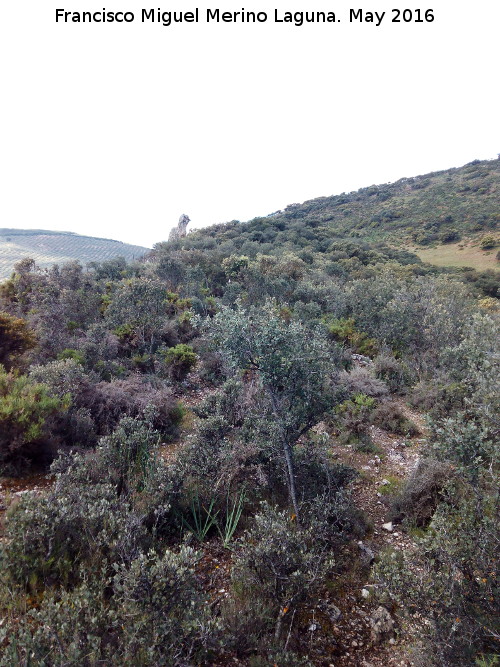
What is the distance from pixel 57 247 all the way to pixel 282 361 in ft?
130

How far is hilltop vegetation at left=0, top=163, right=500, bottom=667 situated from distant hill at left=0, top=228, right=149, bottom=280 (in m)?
24.0

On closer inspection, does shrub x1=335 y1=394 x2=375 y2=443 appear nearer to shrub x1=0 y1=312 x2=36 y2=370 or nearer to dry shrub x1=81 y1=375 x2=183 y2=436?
dry shrub x1=81 y1=375 x2=183 y2=436

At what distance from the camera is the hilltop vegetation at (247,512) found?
9.53ft

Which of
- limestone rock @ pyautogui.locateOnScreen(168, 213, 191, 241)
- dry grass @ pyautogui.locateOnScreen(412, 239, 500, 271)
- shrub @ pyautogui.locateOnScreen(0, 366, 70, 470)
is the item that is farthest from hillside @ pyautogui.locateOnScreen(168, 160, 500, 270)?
shrub @ pyautogui.locateOnScreen(0, 366, 70, 470)

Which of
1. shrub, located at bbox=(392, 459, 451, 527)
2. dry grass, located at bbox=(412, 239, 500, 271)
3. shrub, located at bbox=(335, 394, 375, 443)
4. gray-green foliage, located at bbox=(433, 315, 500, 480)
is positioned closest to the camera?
gray-green foliage, located at bbox=(433, 315, 500, 480)

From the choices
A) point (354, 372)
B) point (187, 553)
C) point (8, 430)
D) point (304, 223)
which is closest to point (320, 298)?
point (354, 372)

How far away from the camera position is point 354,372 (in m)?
Answer: 11.1

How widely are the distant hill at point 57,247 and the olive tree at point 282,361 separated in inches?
1113

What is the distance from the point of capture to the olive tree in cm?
450

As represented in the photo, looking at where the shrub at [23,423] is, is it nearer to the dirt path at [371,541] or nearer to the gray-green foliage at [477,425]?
the dirt path at [371,541]

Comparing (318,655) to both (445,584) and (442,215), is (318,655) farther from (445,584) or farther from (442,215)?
A: (442,215)

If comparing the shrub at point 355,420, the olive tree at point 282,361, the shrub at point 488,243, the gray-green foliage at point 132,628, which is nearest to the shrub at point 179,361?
the shrub at point 355,420

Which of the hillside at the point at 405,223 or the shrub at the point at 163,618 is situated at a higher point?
the hillside at the point at 405,223

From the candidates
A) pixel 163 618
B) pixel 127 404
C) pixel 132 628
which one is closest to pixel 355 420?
pixel 127 404
